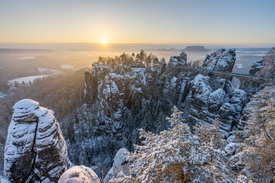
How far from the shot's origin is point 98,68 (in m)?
48.9

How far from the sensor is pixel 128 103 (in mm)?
47844

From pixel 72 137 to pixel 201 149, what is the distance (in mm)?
50979

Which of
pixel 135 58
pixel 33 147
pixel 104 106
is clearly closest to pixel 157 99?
pixel 104 106

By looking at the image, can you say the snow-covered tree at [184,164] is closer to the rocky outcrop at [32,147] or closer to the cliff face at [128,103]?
the rocky outcrop at [32,147]

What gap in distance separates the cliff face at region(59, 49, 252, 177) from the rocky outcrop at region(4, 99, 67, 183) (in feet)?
81.5

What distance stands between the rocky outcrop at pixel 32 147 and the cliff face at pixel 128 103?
24832mm

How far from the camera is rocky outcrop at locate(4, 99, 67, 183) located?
9.02 metres

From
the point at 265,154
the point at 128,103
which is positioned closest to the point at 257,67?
the point at 265,154

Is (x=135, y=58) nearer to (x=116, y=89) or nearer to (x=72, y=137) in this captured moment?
(x=116, y=89)

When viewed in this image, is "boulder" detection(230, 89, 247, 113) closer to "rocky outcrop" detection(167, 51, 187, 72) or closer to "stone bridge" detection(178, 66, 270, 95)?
"stone bridge" detection(178, 66, 270, 95)

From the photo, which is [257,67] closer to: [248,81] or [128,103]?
[248,81]

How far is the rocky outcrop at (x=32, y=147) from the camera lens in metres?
9.02

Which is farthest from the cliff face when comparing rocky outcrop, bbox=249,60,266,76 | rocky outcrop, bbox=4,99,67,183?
rocky outcrop, bbox=4,99,67,183

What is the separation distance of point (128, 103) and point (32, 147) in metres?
38.6
